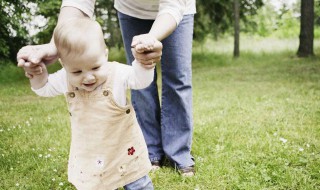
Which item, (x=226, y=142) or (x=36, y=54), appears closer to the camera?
(x=36, y=54)

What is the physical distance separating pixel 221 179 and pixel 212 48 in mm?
14596

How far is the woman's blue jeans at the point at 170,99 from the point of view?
Result: 8.46 feet

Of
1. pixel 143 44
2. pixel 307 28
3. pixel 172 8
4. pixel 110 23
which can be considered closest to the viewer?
pixel 143 44

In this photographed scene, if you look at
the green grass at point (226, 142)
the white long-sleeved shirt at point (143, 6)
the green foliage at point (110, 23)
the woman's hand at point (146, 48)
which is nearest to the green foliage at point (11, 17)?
the green grass at point (226, 142)

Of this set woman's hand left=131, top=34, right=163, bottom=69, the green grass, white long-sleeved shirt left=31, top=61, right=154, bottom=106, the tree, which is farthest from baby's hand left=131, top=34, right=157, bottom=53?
the tree

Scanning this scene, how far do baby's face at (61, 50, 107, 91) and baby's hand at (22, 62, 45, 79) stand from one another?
11cm

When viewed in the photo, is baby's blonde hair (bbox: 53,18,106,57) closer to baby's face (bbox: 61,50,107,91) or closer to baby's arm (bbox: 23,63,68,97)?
baby's face (bbox: 61,50,107,91)

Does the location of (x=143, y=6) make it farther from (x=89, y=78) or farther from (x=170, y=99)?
(x=89, y=78)

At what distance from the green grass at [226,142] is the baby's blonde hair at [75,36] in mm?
1343

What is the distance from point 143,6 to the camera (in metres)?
2.50

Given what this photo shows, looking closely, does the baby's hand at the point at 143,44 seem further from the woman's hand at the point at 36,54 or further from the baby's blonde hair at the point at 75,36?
the woman's hand at the point at 36,54

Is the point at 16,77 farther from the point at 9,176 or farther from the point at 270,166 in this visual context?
the point at 270,166

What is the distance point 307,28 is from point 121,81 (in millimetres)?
12074

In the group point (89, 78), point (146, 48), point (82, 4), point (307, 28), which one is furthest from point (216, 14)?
point (146, 48)
